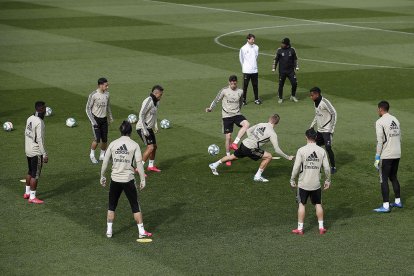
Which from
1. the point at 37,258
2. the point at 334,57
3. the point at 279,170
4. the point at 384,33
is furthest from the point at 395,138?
the point at 384,33

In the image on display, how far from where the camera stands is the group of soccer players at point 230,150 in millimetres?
17594

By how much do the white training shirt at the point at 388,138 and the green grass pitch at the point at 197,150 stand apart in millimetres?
1258

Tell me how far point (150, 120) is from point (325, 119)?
14.5 ft

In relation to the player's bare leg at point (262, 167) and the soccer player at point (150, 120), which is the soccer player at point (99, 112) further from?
the player's bare leg at point (262, 167)

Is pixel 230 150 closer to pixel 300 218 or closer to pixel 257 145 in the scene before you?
pixel 257 145

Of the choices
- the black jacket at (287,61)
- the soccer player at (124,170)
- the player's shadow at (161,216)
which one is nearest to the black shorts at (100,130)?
the player's shadow at (161,216)

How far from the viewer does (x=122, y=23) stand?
5325 cm

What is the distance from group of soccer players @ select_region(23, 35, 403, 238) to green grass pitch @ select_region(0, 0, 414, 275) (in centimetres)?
49

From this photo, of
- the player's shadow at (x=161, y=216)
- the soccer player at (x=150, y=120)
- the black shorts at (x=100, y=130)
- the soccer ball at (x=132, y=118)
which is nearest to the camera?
the player's shadow at (x=161, y=216)

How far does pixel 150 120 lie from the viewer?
22.7 m

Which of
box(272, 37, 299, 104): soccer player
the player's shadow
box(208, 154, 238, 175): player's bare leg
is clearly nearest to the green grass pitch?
the player's shadow

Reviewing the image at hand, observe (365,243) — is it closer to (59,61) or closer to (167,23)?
(59,61)

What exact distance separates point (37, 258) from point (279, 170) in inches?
328

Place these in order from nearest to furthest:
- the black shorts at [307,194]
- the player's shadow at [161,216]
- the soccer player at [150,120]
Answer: the black shorts at [307,194] → the player's shadow at [161,216] → the soccer player at [150,120]
